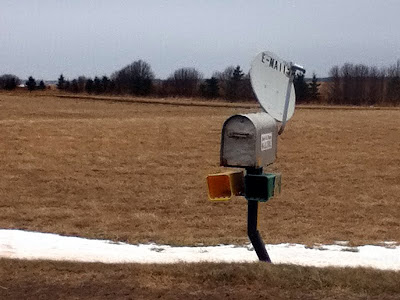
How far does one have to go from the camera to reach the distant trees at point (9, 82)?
97500 millimetres

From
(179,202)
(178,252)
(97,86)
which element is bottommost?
(179,202)

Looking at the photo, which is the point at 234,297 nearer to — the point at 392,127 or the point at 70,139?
the point at 70,139

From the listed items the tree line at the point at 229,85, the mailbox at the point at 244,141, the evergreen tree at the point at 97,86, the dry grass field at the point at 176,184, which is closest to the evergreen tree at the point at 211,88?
the tree line at the point at 229,85

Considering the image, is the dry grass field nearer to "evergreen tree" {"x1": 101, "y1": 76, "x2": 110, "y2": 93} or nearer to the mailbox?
the mailbox

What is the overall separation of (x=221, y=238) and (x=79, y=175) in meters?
7.46

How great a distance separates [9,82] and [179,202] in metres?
89.8

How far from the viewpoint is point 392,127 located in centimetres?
2905

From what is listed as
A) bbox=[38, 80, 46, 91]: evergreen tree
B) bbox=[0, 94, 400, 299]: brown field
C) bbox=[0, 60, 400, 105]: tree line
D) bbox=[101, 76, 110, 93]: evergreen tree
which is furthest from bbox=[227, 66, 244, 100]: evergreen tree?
bbox=[0, 94, 400, 299]: brown field

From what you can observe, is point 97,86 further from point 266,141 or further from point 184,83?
point 266,141

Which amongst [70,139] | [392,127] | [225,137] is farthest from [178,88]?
[225,137]

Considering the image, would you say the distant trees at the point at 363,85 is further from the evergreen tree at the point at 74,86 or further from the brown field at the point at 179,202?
the brown field at the point at 179,202

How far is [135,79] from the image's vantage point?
8656 cm

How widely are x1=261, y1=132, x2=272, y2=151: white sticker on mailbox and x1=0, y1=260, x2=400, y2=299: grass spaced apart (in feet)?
3.18

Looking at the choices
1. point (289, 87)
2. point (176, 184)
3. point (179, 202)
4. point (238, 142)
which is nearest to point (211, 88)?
point (176, 184)
